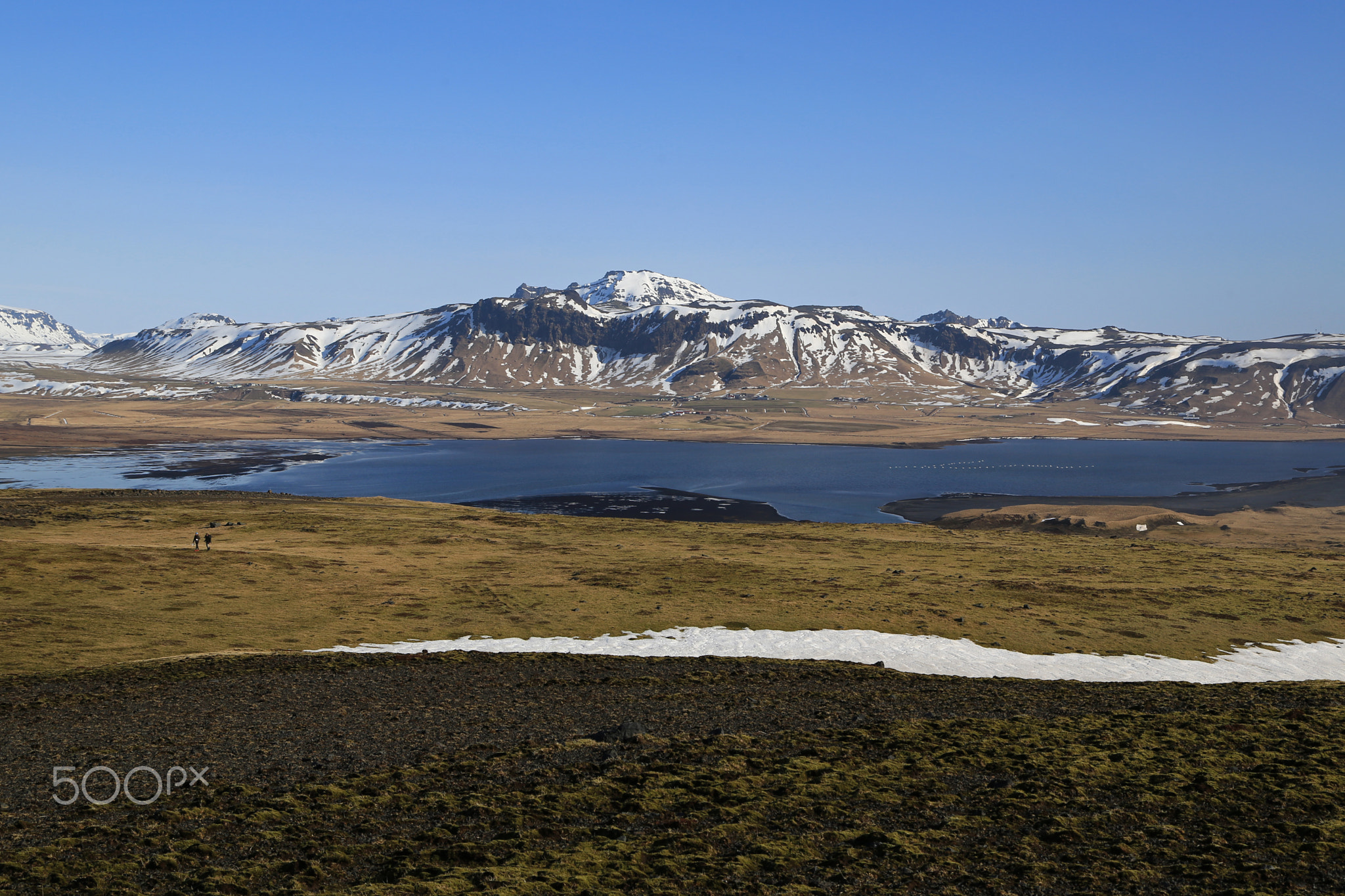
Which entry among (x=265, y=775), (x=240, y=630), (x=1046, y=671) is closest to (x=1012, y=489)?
(x=1046, y=671)

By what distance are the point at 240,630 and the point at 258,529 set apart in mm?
39807

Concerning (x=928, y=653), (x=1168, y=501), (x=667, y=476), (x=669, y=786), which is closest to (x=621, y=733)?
(x=669, y=786)

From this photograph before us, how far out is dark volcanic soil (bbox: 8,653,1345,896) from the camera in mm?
16844

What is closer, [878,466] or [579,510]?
[579,510]

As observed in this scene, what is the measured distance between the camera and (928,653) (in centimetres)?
4356

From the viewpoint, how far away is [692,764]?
23.8m

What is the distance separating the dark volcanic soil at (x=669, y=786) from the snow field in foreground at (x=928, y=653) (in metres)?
5.91

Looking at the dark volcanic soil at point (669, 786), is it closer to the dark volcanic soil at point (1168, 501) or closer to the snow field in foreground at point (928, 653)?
the snow field in foreground at point (928, 653)

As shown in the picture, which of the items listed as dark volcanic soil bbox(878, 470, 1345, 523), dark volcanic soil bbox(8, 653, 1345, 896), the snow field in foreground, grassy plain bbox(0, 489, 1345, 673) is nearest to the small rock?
dark volcanic soil bbox(8, 653, 1345, 896)

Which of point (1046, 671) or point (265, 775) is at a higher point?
point (265, 775)

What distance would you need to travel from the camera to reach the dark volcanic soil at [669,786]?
16844mm

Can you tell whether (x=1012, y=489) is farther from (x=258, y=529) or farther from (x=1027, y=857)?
(x=1027, y=857)

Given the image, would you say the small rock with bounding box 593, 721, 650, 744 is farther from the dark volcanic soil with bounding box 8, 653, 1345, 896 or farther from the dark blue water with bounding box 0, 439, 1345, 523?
the dark blue water with bounding box 0, 439, 1345, 523

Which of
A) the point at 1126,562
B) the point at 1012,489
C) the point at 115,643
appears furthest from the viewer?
the point at 1012,489
